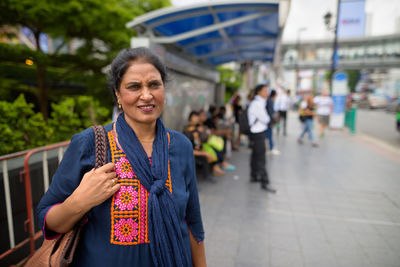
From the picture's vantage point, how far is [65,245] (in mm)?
1188

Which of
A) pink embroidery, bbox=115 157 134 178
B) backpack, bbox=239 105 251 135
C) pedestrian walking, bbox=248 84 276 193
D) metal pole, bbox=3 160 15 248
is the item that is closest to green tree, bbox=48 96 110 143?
metal pole, bbox=3 160 15 248

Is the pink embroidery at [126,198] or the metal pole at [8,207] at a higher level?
the pink embroidery at [126,198]

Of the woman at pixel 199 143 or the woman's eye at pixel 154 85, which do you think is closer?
the woman's eye at pixel 154 85

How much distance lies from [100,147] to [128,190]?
9.5 inches

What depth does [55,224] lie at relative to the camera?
117cm

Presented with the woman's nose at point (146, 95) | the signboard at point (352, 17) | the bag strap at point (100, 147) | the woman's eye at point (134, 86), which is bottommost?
the bag strap at point (100, 147)

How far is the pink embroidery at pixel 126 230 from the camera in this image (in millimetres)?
1216

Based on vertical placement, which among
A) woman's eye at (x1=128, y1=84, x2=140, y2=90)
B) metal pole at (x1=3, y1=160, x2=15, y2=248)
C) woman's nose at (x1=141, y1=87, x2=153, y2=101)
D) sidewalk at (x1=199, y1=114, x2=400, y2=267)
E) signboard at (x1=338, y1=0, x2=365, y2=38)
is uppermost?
signboard at (x1=338, y1=0, x2=365, y2=38)

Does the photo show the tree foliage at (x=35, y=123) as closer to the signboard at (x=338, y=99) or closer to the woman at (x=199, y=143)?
the woman at (x=199, y=143)

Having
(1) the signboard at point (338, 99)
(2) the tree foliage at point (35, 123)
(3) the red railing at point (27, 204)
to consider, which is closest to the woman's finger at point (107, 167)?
(3) the red railing at point (27, 204)

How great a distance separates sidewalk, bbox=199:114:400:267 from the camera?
3072 mm

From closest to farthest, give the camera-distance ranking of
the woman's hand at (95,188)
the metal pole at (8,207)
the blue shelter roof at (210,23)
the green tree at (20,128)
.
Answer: the woman's hand at (95,188)
the metal pole at (8,207)
the green tree at (20,128)
the blue shelter roof at (210,23)

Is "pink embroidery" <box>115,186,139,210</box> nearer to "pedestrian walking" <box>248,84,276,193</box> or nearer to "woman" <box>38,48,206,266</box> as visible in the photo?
"woman" <box>38,48,206,266</box>

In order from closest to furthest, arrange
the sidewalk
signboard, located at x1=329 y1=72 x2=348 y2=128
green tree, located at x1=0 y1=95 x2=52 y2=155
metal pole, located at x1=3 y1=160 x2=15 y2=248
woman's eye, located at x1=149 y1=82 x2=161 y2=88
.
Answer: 1. woman's eye, located at x1=149 y1=82 x2=161 y2=88
2. metal pole, located at x1=3 y1=160 x2=15 y2=248
3. the sidewalk
4. green tree, located at x1=0 y1=95 x2=52 y2=155
5. signboard, located at x1=329 y1=72 x2=348 y2=128
